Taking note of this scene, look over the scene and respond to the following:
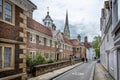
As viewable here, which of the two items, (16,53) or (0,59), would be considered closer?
(0,59)

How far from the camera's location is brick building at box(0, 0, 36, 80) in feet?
34.8

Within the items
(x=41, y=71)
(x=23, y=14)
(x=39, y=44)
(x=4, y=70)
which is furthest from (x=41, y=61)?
(x=4, y=70)

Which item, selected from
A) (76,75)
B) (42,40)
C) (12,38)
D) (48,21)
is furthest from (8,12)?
(48,21)

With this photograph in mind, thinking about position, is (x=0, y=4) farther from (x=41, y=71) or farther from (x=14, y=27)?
(x=41, y=71)

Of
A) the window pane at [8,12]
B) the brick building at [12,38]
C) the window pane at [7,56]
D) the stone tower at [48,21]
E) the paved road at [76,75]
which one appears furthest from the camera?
the stone tower at [48,21]

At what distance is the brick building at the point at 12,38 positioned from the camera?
417 inches

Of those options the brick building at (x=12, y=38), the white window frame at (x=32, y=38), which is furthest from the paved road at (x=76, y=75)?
the brick building at (x=12, y=38)

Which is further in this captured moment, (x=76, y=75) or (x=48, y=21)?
(x=48, y=21)

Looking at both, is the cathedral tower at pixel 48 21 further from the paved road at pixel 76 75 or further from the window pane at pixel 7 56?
the window pane at pixel 7 56

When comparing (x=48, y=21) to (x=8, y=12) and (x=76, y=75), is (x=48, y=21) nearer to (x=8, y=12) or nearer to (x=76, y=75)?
(x=76, y=75)

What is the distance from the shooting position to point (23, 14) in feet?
42.3

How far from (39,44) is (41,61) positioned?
870 cm

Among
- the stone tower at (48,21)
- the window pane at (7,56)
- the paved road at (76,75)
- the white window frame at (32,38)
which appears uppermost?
the stone tower at (48,21)

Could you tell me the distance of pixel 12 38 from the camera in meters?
11.4
